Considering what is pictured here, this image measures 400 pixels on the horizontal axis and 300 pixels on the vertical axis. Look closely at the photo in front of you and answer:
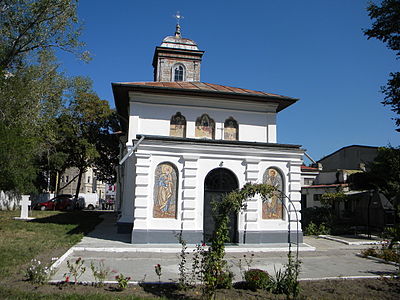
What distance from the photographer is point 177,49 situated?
24609 mm

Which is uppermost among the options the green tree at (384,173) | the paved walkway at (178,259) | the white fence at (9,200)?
the green tree at (384,173)

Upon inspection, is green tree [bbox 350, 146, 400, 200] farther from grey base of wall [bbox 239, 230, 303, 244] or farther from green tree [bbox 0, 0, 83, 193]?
green tree [bbox 0, 0, 83, 193]

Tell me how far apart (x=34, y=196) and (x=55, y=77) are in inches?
706

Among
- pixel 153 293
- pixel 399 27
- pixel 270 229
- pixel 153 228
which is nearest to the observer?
pixel 153 293

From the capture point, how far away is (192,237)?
1369 cm

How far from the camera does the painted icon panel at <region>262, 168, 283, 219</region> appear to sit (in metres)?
14.6

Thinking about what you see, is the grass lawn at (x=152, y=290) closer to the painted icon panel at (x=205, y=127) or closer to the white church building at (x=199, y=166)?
the white church building at (x=199, y=166)

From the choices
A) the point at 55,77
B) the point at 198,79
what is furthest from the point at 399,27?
the point at 55,77

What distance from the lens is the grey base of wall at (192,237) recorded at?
1329 centimetres

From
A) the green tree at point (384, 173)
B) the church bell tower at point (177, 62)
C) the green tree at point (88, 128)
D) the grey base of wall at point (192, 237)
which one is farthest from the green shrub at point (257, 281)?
the green tree at point (88, 128)

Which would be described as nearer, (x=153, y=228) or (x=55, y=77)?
(x=153, y=228)

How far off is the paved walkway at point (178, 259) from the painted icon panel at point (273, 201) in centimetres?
131

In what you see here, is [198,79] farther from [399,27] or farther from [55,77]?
[399,27]

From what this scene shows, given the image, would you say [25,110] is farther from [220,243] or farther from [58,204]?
[58,204]
